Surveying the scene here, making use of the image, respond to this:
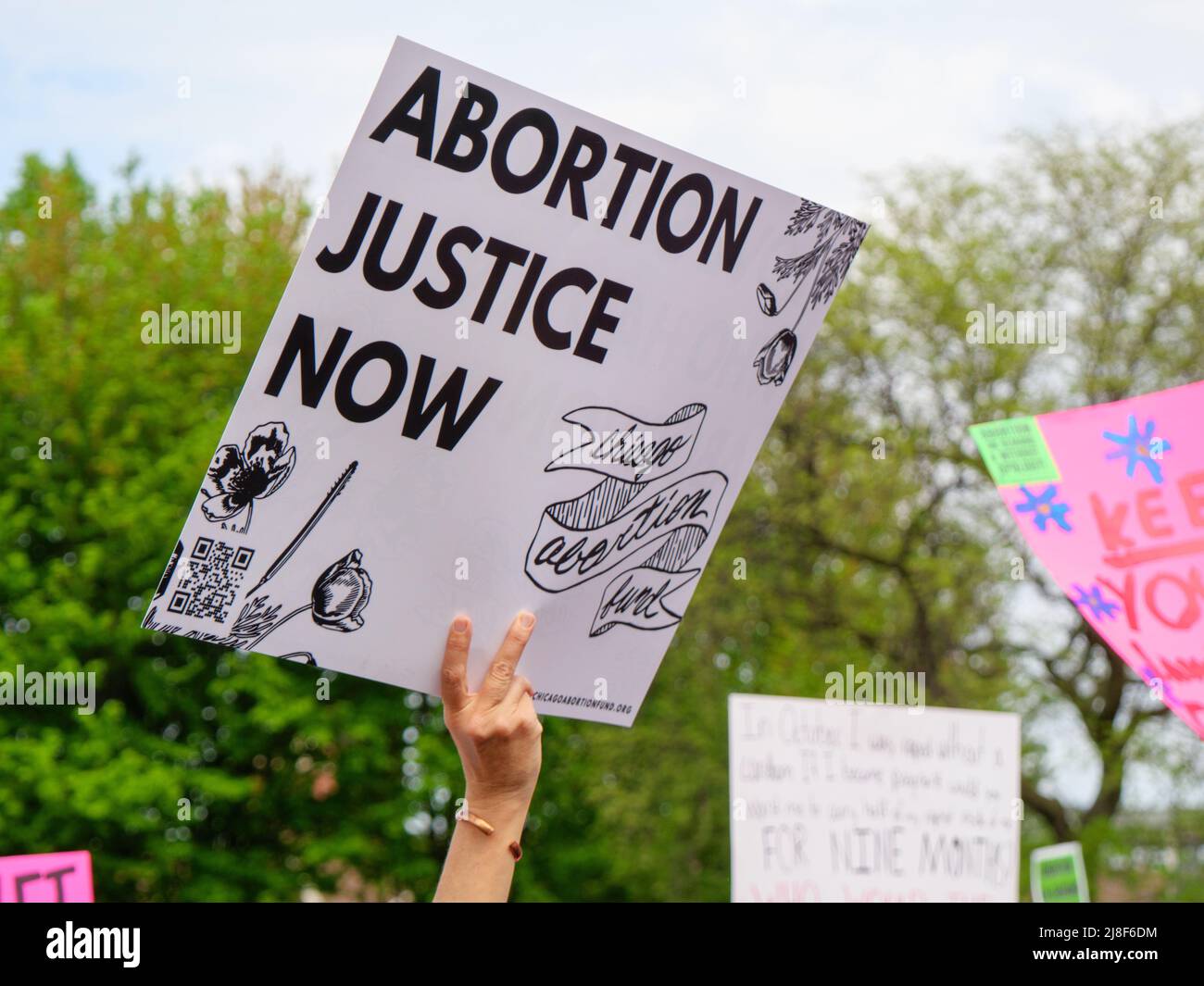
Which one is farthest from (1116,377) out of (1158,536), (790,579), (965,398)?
(1158,536)

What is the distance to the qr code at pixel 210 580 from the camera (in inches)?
101

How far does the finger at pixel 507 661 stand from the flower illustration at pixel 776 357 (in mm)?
634

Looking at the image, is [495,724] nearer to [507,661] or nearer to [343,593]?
[507,661]

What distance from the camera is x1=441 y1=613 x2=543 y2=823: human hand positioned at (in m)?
2.45

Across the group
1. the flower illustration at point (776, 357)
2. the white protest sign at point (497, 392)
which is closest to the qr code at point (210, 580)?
the white protest sign at point (497, 392)

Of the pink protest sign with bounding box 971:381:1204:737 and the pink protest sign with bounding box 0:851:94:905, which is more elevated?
the pink protest sign with bounding box 971:381:1204:737

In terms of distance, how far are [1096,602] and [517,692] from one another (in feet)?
7.10

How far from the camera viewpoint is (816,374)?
1897cm

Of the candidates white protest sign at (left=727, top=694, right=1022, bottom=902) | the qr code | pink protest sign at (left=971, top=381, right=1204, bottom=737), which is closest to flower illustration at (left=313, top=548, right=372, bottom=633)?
the qr code

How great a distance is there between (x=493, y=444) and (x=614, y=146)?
58cm

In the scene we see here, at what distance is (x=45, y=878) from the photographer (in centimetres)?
541

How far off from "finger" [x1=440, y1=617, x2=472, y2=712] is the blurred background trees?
51.0ft

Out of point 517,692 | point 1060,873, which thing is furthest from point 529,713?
point 1060,873

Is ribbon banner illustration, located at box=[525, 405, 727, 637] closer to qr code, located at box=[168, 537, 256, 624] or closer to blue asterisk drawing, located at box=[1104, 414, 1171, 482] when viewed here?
qr code, located at box=[168, 537, 256, 624]
